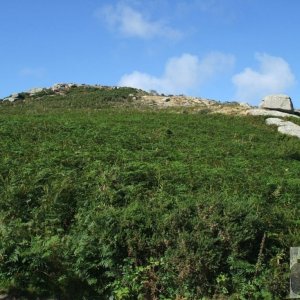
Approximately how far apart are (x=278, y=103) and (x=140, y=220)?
97.0 ft

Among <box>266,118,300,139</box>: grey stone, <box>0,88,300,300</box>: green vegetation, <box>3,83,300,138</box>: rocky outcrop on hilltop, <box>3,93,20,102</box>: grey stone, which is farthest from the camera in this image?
<box>3,93,20,102</box>: grey stone

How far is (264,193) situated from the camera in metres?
14.6

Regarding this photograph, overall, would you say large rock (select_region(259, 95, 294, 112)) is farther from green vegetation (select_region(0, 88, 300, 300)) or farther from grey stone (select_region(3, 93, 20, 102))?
grey stone (select_region(3, 93, 20, 102))

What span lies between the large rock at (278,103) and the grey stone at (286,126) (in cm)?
623

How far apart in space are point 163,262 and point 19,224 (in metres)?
3.50

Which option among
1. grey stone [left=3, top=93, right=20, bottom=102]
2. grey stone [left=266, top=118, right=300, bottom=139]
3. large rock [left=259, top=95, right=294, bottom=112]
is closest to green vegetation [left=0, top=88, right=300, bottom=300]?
grey stone [left=266, top=118, right=300, bottom=139]

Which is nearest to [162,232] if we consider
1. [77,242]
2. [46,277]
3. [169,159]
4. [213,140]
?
[77,242]

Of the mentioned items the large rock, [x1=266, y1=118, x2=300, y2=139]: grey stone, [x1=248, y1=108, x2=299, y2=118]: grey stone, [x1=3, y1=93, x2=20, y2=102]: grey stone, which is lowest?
[x1=266, y1=118, x2=300, y2=139]: grey stone

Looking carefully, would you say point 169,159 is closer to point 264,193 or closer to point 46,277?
point 264,193

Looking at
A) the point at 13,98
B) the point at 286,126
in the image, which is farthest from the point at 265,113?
the point at 13,98

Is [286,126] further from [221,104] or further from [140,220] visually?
[140,220]

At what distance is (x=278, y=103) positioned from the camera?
123 feet

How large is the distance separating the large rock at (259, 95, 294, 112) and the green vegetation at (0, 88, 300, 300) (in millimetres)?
18522

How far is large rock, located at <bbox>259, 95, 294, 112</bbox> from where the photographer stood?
3738 centimetres
